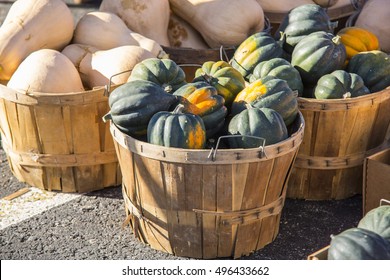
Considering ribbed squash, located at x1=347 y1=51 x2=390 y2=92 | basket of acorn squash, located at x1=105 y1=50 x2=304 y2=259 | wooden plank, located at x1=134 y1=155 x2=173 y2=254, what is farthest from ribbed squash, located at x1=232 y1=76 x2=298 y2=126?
ribbed squash, located at x1=347 y1=51 x2=390 y2=92

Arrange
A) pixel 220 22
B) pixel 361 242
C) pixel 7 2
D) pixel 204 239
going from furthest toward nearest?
pixel 7 2 → pixel 220 22 → pixel 204 239 → pixel 361 242

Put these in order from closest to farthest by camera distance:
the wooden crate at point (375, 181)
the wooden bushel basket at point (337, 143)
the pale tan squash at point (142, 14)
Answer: the wooden crate at point (375, 181) < the wooden bushel basket at point (337, 143) < the pale tan squash at point (142, 14)

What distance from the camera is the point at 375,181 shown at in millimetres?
3725

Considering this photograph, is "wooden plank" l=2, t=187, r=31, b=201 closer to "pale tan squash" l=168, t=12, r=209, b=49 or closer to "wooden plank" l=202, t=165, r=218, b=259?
"wooden plank" l=202, t=165, r=218, b=259

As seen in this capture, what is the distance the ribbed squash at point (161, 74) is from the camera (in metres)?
3.71

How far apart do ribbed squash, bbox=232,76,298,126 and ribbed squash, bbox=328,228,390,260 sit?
3.24 ft

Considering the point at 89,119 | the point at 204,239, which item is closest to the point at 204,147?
the point at 204,239

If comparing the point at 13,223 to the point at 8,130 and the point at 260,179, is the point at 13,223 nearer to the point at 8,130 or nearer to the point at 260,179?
the point at 8,130

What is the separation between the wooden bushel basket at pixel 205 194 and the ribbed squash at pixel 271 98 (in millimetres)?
104

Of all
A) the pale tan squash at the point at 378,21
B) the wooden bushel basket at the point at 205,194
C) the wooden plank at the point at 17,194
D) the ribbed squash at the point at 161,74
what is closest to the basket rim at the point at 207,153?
the wooden bushel basket at the point at 205,194

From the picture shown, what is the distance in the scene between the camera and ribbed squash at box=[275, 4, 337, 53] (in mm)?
4461

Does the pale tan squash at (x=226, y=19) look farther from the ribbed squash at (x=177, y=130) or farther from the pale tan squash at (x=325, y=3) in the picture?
the ribbed squash at (x=177, y=130)

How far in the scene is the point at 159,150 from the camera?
3.21 metres

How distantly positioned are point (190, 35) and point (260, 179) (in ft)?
7.29
